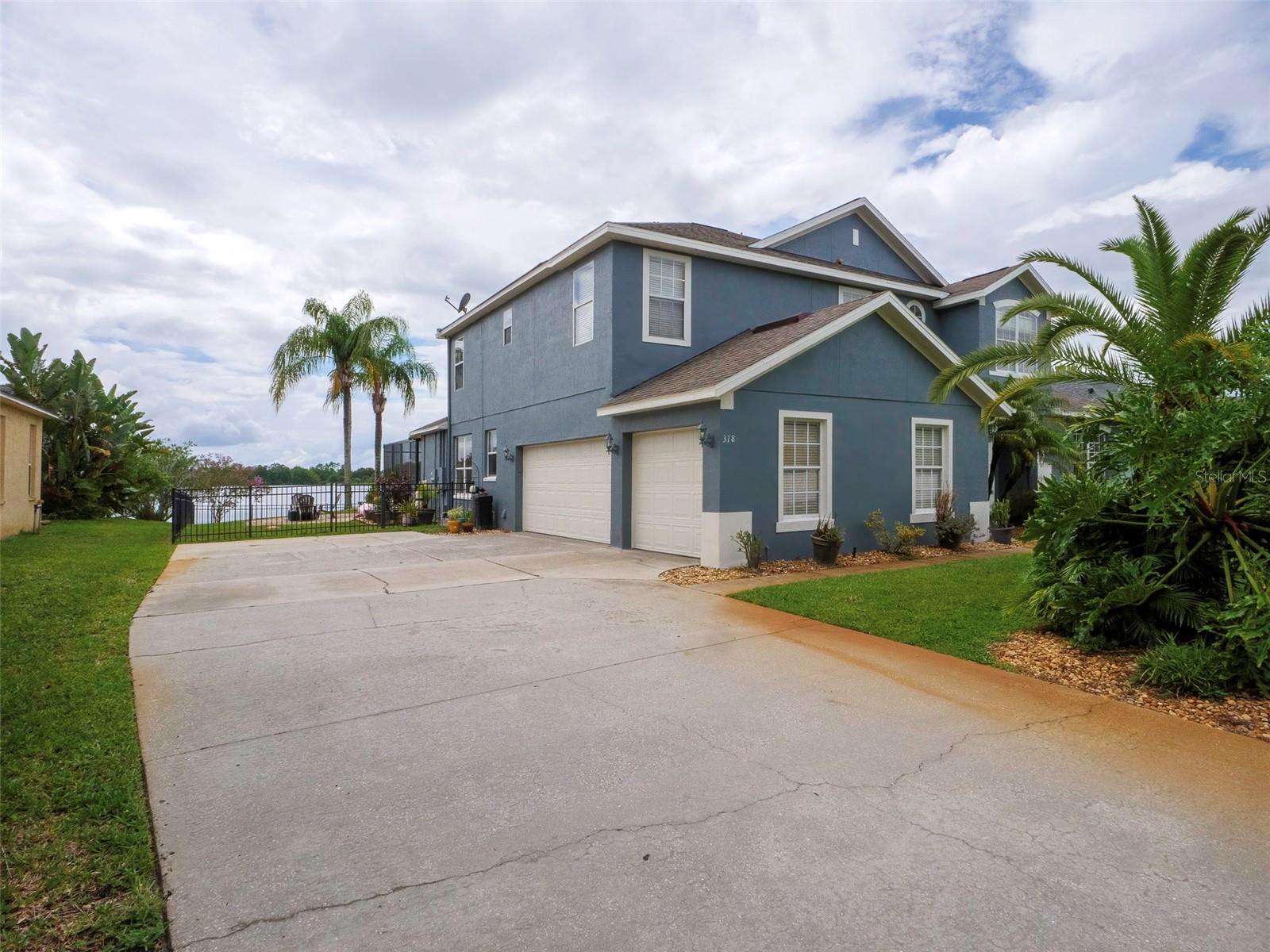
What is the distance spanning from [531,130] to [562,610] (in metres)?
9.37

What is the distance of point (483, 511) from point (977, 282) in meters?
14.7

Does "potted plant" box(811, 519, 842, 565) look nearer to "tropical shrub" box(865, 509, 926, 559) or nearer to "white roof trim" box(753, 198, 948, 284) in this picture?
"tropical shrub" box(865, 509, 926, 559)

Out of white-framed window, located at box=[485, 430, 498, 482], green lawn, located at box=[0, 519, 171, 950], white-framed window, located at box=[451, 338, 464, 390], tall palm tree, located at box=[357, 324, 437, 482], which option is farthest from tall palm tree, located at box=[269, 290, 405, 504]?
green lawn, located at box=[0, 519, 171, 950]

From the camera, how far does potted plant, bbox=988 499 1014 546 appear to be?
46.5 feet

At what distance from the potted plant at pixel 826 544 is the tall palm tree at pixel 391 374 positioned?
19.4 metres

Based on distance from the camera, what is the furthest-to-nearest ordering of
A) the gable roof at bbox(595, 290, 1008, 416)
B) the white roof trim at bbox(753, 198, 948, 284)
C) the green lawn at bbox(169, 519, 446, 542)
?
the green lawn at bbox(169, 519, 446, 542), the white roof trim at bbox(753, 198, 948, 284), the gable roof at bbox(595, 290, 1008, 416)

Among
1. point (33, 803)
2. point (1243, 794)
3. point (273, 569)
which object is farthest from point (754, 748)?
point (273, 569)

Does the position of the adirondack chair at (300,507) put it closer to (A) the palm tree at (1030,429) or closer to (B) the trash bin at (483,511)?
(B) the trash bin at (483,511)

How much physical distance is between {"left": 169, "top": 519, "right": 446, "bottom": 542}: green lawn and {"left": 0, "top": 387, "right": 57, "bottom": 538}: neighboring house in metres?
3.02

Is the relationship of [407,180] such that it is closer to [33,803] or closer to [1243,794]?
[33,803]

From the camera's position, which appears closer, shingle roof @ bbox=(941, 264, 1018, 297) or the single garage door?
the single garage door

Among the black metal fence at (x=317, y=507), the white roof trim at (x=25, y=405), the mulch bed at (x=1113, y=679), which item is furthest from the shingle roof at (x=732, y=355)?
the white roof trim at (x=25, y=405)

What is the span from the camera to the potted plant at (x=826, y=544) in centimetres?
1130

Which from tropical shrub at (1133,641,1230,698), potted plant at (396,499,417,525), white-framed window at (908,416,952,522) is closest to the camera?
tropical shrub at (1133,641,1230,698)
